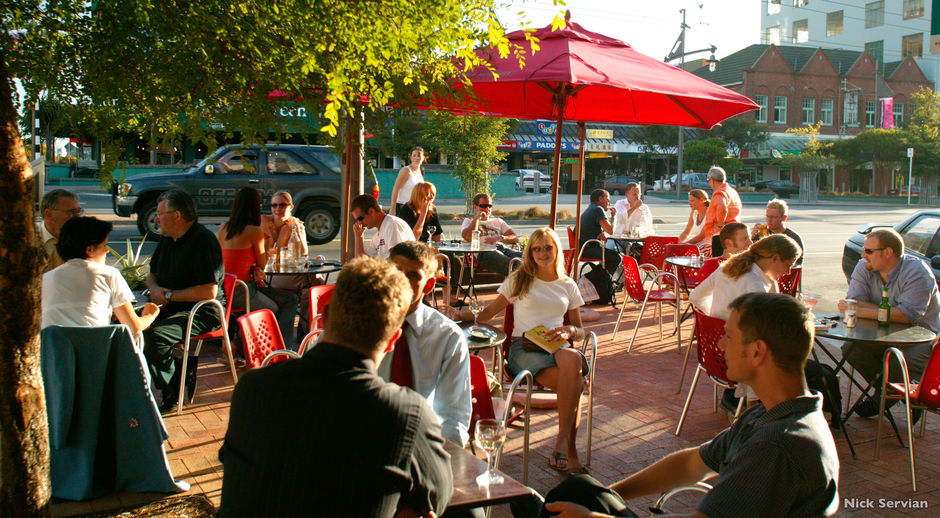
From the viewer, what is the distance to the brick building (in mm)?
53438

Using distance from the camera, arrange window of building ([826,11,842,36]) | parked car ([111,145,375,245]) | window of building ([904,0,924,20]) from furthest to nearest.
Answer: window of building ([826,11,842,36]) → window of building ([904,0,924,20]) → parked car ([111,145,375,245])

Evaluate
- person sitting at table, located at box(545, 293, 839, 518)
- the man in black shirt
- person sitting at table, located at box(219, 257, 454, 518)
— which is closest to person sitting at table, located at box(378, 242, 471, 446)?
person sitting at table, located at box(545, 293, 839, 518)

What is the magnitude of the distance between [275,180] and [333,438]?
14.0m

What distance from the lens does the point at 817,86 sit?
55.8 meters

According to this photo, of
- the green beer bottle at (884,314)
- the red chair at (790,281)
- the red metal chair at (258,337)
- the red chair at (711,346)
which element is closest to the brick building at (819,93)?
the red chair at (790,281)

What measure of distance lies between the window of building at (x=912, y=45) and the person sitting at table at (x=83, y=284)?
240ft

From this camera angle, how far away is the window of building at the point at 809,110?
A: 5556 centimetres

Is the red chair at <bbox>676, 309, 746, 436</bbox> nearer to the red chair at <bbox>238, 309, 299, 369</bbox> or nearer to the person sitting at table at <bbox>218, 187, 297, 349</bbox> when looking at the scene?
the red chair at <bbox>238, 309, 299, 369</bbox>

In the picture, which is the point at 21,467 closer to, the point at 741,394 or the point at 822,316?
the point at 741,394

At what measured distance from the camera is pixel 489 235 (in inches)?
364

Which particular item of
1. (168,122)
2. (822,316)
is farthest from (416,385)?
(822,316)

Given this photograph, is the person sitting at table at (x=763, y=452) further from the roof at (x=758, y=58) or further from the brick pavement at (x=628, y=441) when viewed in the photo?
the roof at (x=758, y=58)

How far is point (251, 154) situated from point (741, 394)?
1221cm

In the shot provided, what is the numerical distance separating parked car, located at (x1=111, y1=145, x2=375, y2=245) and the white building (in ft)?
200
